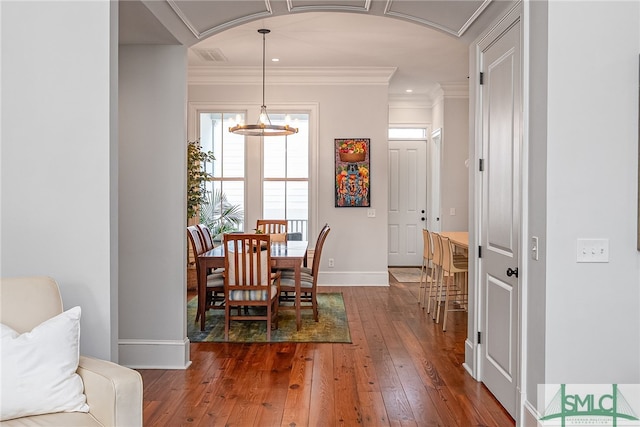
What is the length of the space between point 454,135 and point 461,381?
5.34 metres

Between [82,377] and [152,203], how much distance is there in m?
1.87

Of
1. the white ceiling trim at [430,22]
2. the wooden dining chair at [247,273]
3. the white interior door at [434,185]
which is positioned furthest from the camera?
the white interior door at [434,185]

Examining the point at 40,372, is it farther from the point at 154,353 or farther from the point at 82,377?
the point at 154,353

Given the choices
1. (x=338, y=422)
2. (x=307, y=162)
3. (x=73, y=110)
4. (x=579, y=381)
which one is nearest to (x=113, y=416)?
(x=338, y=422)

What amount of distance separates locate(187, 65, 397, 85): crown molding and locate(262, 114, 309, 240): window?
552 millimetres

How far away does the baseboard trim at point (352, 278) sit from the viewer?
7125mm

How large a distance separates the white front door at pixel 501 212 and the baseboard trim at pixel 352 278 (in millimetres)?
3689

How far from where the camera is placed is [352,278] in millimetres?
7133

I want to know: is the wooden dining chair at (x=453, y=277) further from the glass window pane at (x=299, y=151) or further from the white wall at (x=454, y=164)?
the glass window pane at (x=299, y=151)

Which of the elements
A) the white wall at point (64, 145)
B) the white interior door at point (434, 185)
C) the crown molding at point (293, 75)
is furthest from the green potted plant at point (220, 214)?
the white wall at point (64, 145)

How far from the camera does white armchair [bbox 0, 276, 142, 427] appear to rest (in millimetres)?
1865

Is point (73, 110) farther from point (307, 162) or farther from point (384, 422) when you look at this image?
point (307, 162)

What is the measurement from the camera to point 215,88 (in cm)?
713

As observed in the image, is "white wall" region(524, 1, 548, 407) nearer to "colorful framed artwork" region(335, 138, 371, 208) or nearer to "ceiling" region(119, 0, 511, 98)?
"ceiling" region(119, 0, 511, 98)
